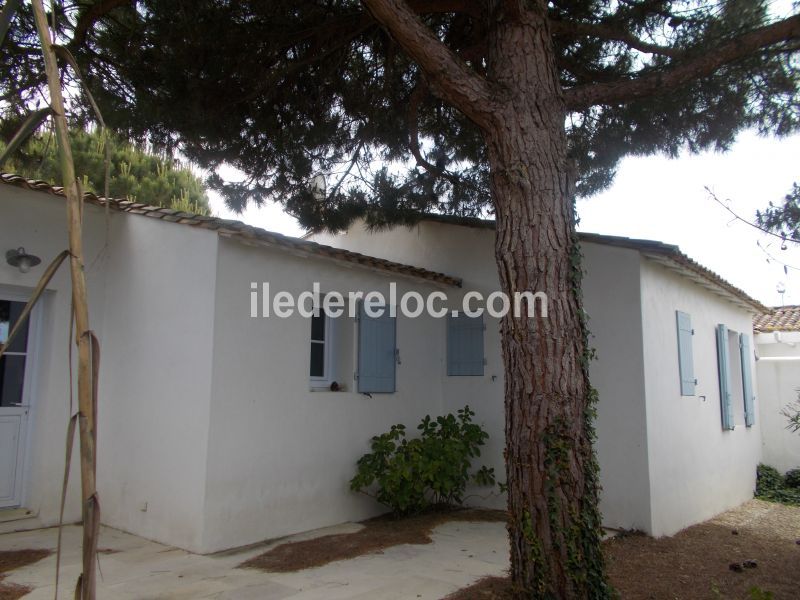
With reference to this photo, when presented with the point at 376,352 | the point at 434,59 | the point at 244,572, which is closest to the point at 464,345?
the point at 376,352

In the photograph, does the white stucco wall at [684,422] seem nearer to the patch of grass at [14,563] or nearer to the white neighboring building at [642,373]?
the white neighboring building at [642,373]

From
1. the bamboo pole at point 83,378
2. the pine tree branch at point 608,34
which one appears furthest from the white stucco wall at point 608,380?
the bamboo pole at point 83,378

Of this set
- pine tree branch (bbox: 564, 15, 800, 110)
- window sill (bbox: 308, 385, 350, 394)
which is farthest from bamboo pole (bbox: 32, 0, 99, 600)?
window sill (bbox: 308, 385, 350, 394)

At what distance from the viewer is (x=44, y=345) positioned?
23.7 ft

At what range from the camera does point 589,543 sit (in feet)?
15.0

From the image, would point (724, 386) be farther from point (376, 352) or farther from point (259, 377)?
point (259, 377)

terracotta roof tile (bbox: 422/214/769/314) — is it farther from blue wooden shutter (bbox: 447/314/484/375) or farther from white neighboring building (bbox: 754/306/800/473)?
white neighboring building (bbox: 754/306/800/473)

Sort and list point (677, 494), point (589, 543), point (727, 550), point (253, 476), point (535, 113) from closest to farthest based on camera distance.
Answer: point (589, 543) < point (535, 113) < point (253, 476) < point (727, 550) < point (677, 494)

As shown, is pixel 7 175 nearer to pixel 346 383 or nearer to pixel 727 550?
pixel 346 383

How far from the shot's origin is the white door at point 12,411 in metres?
6.84

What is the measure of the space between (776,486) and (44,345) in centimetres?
1251

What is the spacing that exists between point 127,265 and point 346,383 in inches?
120

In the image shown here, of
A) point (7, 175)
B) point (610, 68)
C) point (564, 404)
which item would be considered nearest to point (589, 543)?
point (564, 404)

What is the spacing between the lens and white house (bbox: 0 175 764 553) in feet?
21.4
